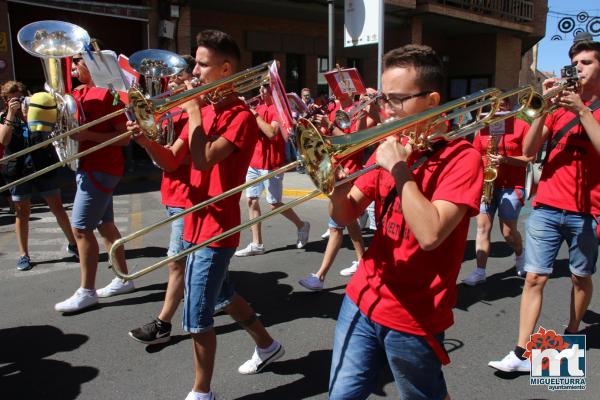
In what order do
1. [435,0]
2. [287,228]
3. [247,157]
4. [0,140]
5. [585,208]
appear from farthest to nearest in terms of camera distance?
[435,0] → [287,228] → [0,140] → [585,208] → [247,157]

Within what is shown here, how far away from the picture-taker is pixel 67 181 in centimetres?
990

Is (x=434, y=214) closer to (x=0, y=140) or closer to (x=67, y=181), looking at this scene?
(x=0, y=140)

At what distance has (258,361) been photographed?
9.91ft

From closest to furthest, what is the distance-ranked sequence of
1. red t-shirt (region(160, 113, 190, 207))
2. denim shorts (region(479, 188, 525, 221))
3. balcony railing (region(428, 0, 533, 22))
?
1. red t-shirt (region(160, 113, 190, 207))
2. denim shorts (region(479, 188, 525, 221))
3. balcony railing (region(428, 0, 533, 22))

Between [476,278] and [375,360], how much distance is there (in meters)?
2.96

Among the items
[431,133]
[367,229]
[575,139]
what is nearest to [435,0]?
[367,229]

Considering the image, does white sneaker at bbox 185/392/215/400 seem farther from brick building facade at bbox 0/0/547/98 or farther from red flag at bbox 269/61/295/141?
brick building facade at bbox 0/0/547/98

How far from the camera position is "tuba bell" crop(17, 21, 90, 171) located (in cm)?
358

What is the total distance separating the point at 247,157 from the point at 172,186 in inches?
31.3

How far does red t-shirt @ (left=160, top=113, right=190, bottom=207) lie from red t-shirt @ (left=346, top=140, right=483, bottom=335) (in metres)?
1.63

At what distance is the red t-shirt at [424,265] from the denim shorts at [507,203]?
9.85ft

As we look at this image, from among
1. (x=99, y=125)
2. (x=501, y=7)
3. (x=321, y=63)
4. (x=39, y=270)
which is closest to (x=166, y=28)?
(x=321, y=63)

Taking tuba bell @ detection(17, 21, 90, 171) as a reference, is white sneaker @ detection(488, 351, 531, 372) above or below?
below
